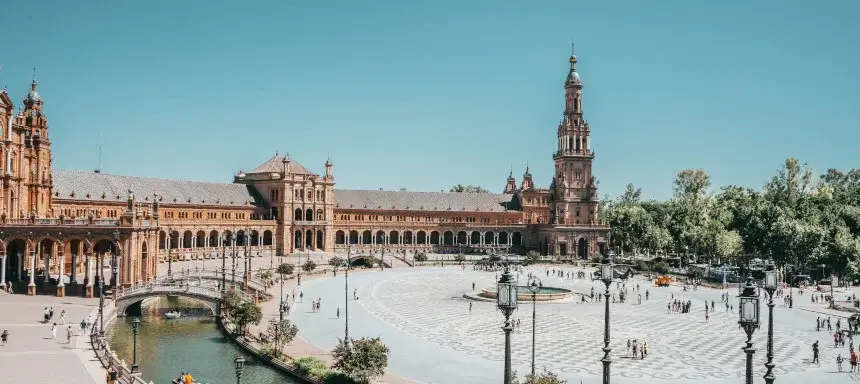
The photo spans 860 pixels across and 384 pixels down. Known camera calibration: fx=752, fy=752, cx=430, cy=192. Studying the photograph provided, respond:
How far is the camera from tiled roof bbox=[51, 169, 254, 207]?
8594 centimetres

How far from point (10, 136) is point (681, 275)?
7493cm

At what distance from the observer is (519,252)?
125562 millimetres

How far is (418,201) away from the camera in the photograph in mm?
130250

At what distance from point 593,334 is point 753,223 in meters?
52.1

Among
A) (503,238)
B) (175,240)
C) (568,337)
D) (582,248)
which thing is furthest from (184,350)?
(503,238)

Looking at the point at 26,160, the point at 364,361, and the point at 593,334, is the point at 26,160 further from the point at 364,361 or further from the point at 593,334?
the point at 593,334

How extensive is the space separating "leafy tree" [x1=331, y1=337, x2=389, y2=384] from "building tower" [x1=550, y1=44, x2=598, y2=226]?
8966 cm

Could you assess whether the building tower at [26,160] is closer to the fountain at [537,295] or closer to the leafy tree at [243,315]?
the leafy tree at [243,315]

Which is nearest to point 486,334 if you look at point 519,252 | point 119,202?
point 119,202

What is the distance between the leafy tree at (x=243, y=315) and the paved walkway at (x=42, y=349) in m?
8.67

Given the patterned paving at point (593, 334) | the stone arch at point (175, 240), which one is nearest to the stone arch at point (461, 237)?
the stone arch at point (175, 240)

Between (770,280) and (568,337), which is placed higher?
(770,280)

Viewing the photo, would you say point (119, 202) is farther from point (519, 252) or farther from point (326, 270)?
point (519, 252)

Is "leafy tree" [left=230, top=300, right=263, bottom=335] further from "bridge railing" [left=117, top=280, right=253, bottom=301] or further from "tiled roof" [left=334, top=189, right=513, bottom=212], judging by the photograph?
"tiled roof" [left=334, top=189, right=513, bottom=212]
